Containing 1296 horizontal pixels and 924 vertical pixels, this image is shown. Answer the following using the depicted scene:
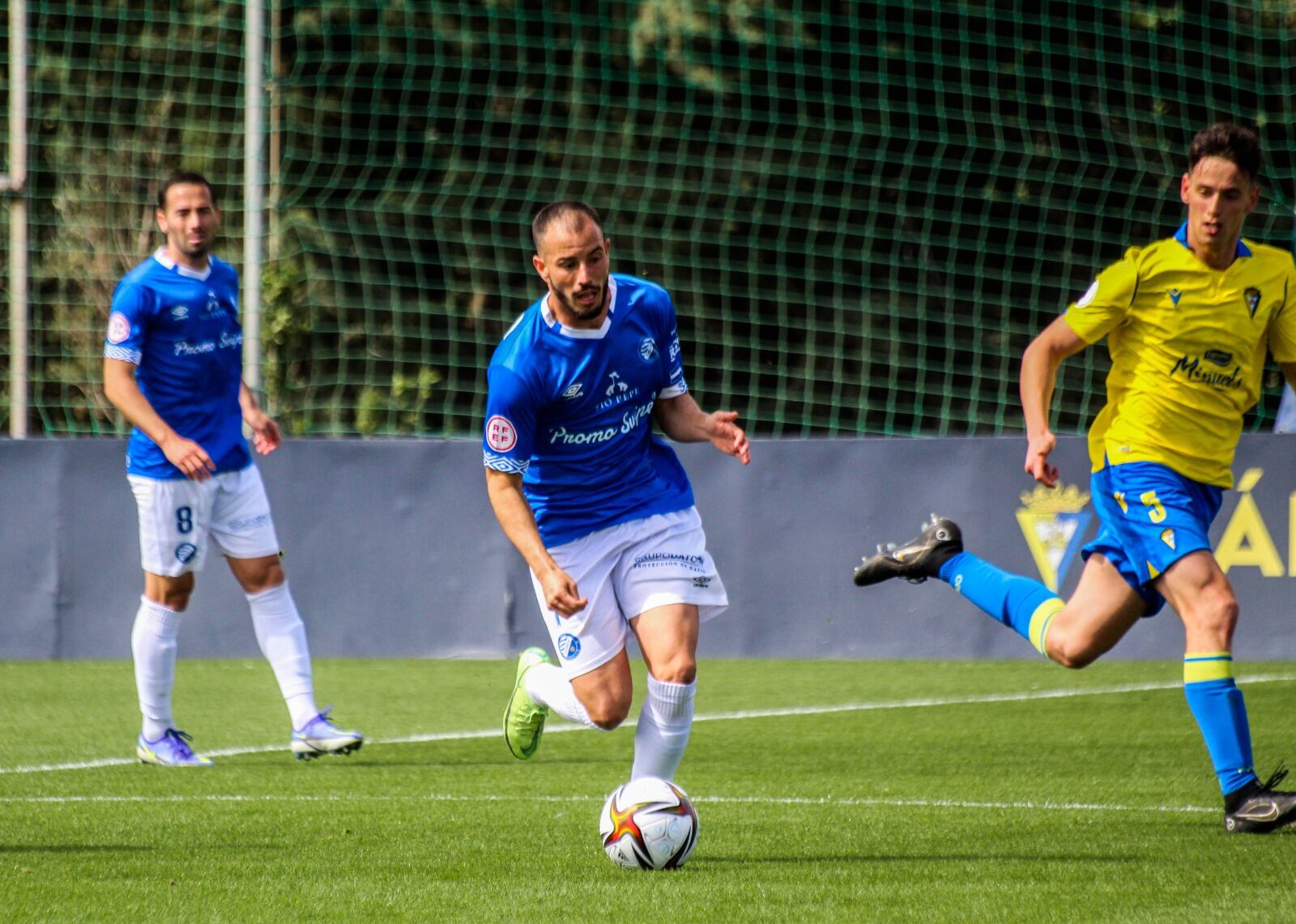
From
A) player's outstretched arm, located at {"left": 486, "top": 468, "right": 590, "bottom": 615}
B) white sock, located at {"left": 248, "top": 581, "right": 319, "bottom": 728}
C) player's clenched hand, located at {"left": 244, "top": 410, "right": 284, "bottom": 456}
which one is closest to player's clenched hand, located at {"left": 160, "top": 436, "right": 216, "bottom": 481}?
player's clenched hand, located at {"left": 244, "top": 410, "right": 284, "bottom": 456}

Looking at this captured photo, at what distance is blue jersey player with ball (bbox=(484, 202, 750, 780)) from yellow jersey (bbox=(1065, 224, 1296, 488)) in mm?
1310

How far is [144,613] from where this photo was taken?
713 cm

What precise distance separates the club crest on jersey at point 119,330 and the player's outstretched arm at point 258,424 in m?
0.48

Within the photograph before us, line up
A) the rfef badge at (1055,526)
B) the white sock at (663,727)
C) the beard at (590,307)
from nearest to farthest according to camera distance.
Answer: the beard at (590,307), the white sock at (663,727), the rfef badge at (1055,526)

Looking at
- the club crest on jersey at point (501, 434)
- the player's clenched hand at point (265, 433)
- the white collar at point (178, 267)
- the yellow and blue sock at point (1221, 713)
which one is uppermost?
the white collar at point (178, 267)

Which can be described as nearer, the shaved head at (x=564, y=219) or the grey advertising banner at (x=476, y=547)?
the shaved head at (x=564, y=219)

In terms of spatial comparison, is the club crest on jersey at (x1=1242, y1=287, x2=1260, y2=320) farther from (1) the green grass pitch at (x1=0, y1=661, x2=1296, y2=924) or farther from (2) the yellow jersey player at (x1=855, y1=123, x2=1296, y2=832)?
(1) the green grass pitch at (x1=0, y1=661, x2=1296, y2=924)

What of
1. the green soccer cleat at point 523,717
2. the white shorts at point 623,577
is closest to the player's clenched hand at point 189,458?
the green soccer cleat at point 523,717

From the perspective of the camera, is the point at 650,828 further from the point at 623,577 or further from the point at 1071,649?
A: the point at 1071,649

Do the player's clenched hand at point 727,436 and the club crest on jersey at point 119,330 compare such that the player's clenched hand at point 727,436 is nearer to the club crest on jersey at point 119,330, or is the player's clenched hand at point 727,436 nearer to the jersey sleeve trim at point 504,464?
the jersey sleeve trim at point 504,464

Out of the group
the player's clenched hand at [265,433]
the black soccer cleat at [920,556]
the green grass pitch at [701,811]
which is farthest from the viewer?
the player's clenched hand at [265,433]

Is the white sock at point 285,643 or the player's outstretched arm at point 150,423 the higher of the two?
the player's outstretched arm at point 150,423

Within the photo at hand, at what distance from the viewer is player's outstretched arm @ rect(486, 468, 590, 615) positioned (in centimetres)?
461

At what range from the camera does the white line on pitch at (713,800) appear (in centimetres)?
566
